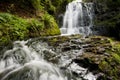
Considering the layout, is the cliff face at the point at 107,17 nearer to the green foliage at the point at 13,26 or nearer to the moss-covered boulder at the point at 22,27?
the moss-covered boulder at the point at 22,27

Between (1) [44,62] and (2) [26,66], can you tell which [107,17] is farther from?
(2) [26,66]

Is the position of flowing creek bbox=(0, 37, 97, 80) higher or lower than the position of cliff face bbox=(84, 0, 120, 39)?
lower

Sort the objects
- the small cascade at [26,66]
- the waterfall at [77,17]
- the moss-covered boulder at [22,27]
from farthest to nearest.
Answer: the waterfall at [77,17] → the moss-covered boulder at [22,27] → the small cascade at [26,66]

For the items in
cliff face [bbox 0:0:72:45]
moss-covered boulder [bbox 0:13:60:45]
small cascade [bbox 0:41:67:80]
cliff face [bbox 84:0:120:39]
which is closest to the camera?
small cascade [bbox 0:41:67:80]

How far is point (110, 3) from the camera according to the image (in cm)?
1489

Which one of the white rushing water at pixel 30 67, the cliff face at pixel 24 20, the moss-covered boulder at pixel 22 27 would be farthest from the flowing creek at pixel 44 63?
the cliff face at pixel 24 20

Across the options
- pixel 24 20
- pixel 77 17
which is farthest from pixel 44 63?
pixel 77 17

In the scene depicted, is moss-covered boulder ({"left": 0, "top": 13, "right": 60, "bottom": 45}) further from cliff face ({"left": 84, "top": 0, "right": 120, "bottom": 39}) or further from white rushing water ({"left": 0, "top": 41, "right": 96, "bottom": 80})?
cliff face ({"left": 84, "top": 0, "right": 120, "bottom": 39})

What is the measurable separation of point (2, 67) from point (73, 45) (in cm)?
265

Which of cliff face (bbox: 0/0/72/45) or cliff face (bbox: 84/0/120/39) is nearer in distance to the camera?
cliff face (bbox: 0/0/72/45)

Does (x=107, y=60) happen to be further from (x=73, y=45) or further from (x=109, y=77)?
(x=73, y=45)

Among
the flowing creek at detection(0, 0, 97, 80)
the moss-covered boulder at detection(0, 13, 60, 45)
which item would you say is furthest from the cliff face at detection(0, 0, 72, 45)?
the flowing creek at detection(0, 0, 97, 80)

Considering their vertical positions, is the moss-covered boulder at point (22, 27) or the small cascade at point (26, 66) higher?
the moss-covered boulder at point (22, 27)

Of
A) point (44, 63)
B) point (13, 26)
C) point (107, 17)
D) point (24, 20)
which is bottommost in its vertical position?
point (44, 63)
